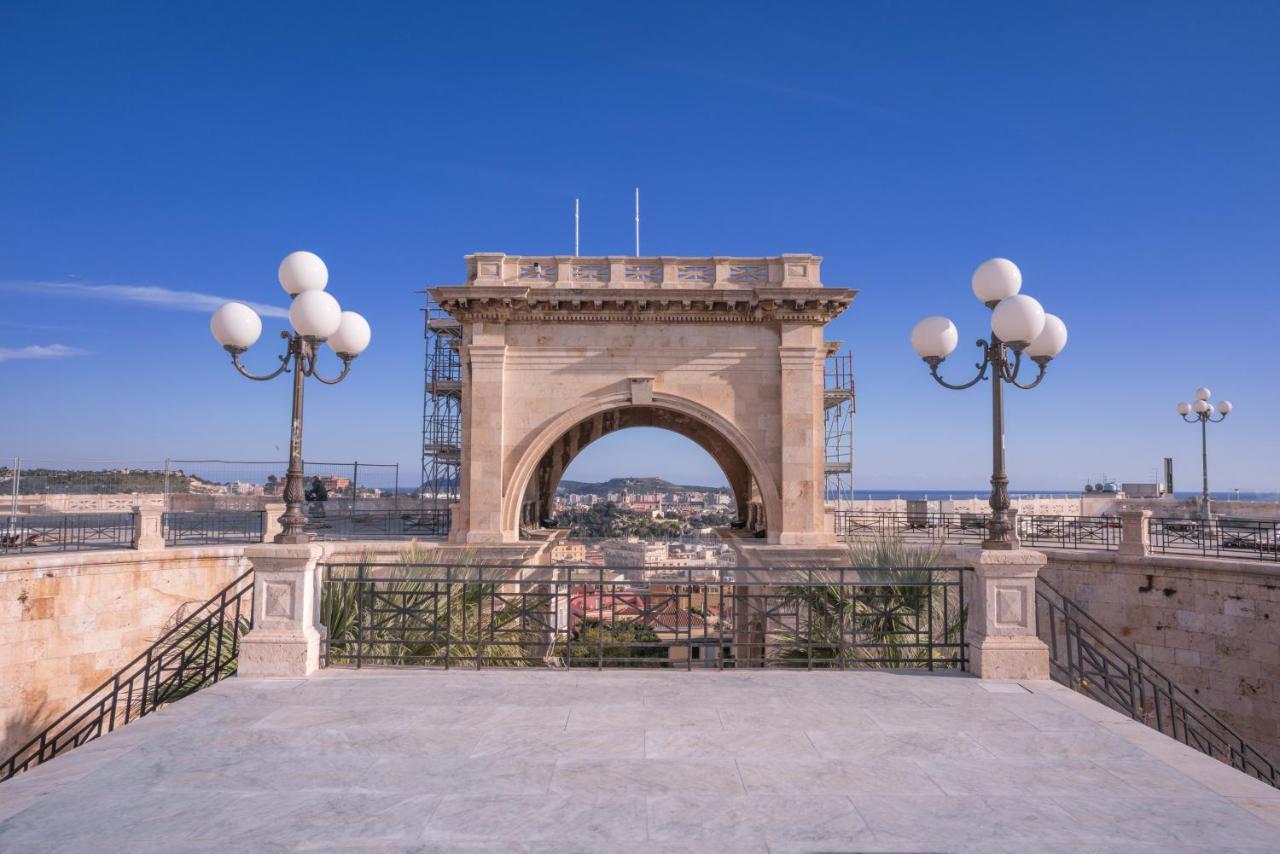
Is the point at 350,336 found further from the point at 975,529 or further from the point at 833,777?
the point at 975,529

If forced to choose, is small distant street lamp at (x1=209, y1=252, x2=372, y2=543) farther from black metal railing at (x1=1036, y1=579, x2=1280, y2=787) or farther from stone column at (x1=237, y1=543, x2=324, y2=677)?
black metal railing at (x1=1036, y1=579, x2=1280, y2=787)

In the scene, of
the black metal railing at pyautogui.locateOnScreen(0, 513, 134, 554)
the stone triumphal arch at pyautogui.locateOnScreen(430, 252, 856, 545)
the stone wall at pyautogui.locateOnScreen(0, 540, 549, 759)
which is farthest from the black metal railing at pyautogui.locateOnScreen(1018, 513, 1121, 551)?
the black metal railing at pyautogui.locateOnScreen(0, 513, 134, 554)

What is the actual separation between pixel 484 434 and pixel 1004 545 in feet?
36.8

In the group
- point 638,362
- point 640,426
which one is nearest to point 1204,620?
point 638,362

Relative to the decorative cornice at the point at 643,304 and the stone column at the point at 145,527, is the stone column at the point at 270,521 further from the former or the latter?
the decorative cornice at the point at 643,304

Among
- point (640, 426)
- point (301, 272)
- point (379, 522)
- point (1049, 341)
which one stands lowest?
point (379, 522)

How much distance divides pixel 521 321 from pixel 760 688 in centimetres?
1131

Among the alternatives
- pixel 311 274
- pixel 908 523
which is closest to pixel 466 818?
pixel 311 274

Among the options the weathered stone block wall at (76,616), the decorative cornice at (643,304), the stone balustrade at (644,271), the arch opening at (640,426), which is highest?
the stone balustrade at (644,271)

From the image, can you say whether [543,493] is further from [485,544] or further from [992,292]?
[992,292]

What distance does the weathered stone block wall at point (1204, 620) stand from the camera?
12062 millimetres

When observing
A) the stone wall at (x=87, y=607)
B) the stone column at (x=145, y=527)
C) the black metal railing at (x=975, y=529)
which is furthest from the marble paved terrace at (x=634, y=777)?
the stone column at (x=145, y=527)

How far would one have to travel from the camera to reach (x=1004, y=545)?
673cm

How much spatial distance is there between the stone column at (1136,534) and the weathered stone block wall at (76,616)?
733 inches
